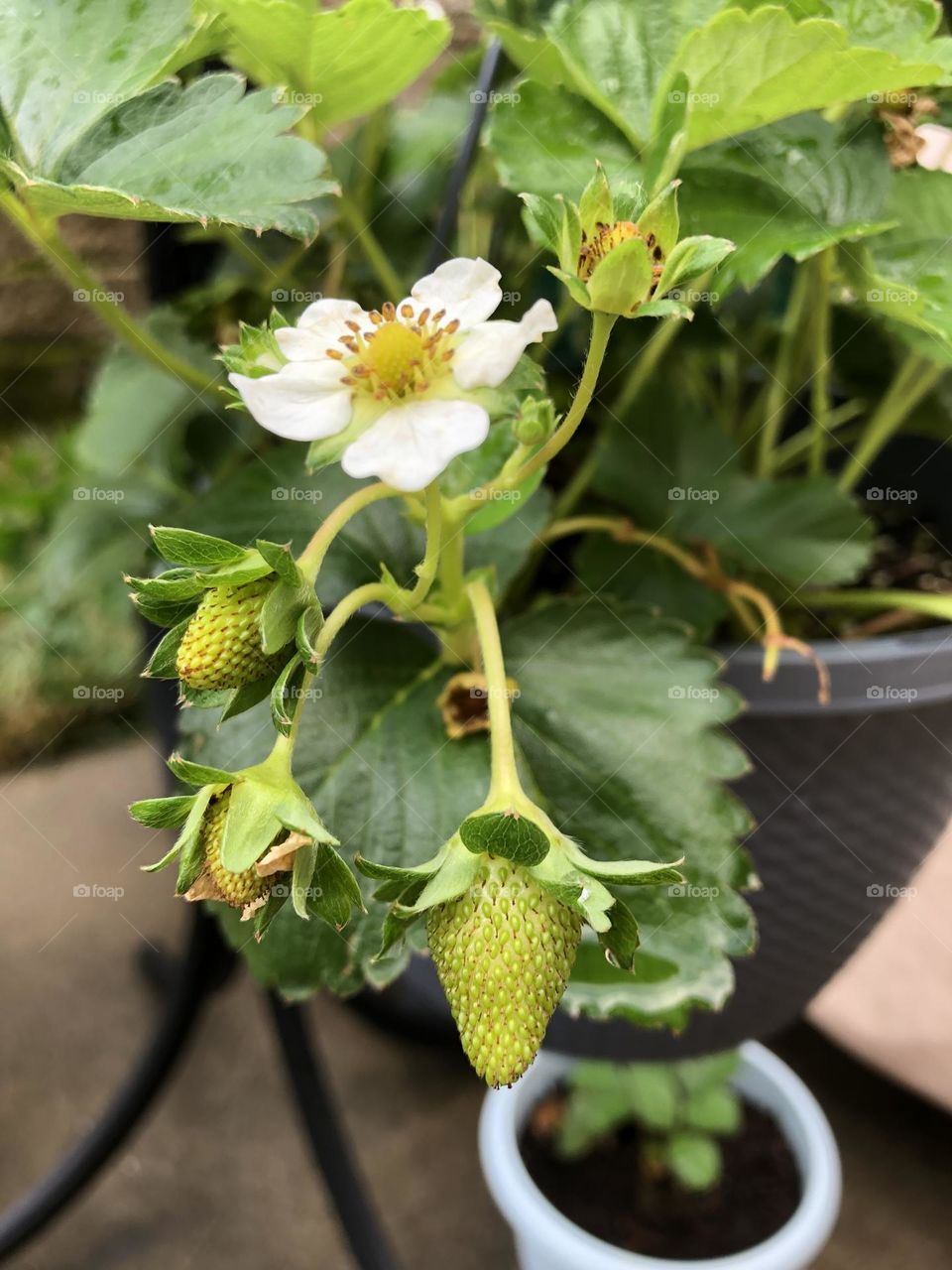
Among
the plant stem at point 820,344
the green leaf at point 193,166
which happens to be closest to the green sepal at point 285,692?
the green leaf at point 193,166

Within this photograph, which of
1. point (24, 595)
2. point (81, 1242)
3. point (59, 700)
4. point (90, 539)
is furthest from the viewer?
point (59, 700)

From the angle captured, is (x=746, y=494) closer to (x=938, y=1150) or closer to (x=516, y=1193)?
(x=516, y=1193)

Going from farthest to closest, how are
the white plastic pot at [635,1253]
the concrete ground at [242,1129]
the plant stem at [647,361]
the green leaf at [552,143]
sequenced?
the concrete ground at [242,1129]
the white plastic pot at [635,1253]
the plant stem at [647,361]
the green leaf at [552,143]

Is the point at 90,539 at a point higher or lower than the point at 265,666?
lower

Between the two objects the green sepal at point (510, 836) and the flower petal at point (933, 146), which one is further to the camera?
the flower petal at point (933, 146)

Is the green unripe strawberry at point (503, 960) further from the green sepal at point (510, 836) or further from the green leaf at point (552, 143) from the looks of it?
the green leaf at point (552, 143)

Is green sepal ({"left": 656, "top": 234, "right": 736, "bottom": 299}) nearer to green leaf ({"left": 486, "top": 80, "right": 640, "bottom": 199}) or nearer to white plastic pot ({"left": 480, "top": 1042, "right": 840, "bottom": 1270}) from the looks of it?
green leaf ({"left": 486, "top": 80, "right": 640, "bottom": 199})

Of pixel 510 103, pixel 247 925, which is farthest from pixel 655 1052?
pixel 510 103

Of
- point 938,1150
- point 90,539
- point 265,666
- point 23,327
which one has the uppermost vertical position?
point 265,666
